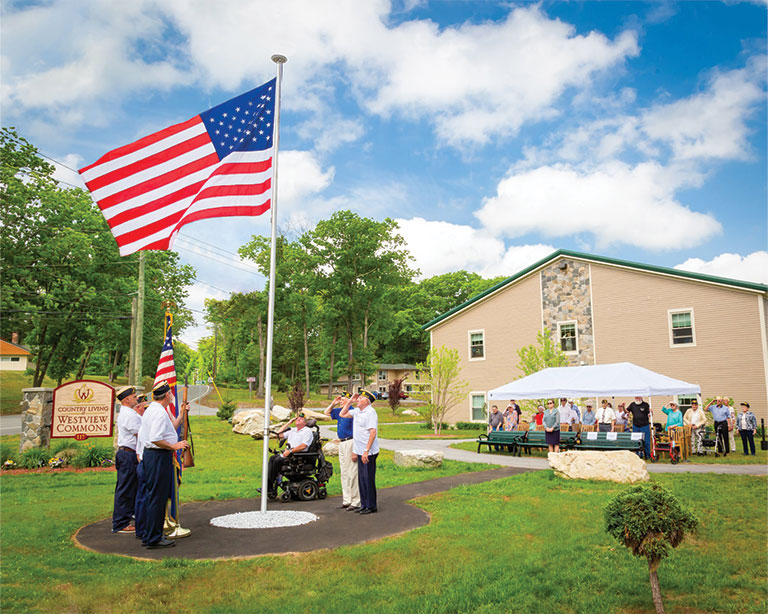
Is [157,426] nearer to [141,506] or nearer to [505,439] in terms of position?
[141,506]

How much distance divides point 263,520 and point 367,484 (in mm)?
1726

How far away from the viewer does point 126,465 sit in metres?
8.41

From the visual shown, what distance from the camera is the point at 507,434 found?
19891mm

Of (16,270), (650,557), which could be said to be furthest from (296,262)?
(650,557)

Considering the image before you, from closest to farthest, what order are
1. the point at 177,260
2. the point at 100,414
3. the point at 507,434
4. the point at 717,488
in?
the point at 717,488 → the point at 100,414 → the point at 507,434 → the point at 177,260

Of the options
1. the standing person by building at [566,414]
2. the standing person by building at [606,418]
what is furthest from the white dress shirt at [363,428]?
the standing person by building at [606,418]

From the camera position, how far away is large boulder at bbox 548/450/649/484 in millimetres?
12266

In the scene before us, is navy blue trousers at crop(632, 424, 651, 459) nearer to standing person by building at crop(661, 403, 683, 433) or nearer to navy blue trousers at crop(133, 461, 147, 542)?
standing person by building at crop(661, 403, 683, 433)

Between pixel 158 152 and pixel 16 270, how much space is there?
26.8m

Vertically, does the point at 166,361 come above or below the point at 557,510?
Answer: above

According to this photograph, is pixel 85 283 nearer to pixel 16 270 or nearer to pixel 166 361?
pixel 16 270

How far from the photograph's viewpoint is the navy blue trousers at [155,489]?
7027mm

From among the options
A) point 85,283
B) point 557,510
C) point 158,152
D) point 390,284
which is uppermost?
→ point 390,284

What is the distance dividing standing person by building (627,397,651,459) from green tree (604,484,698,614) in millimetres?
13162
